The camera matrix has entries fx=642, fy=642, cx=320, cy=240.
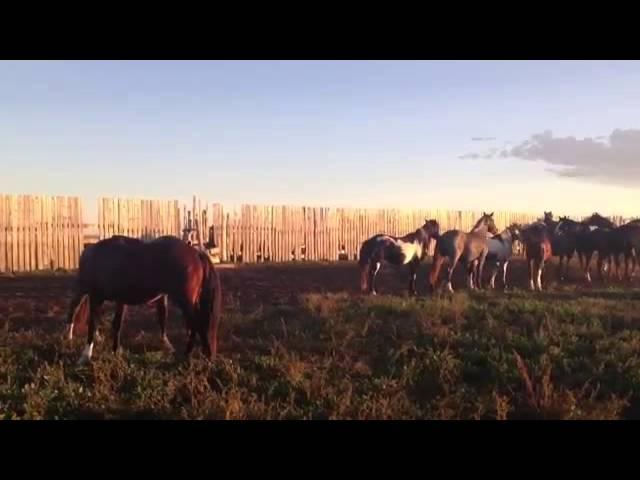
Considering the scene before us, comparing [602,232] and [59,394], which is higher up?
[602,232]

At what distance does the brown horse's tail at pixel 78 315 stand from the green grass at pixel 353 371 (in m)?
0.23

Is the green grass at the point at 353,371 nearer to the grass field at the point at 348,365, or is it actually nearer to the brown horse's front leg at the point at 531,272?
the grass field at the point at 348,365

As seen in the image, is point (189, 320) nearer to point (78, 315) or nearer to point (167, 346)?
point (167, 346)

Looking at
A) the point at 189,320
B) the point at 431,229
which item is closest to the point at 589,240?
the point at 431,229

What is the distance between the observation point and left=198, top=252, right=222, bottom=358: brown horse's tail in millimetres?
7805

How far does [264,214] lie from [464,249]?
9185 millimetres

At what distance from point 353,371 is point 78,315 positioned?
157 inches

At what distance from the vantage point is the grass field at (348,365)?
621cm

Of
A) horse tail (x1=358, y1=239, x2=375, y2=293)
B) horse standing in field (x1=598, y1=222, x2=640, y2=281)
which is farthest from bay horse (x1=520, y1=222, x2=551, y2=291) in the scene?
horse tail (x1=358, y1=239, x2=375, y2=293)

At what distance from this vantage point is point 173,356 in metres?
7.89

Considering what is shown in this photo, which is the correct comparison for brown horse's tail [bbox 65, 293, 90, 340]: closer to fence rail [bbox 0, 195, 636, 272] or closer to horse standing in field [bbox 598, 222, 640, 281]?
fence rail [bbox 0, 195, 636, 272]

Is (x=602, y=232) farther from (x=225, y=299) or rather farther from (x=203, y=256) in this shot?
(x=203, y=256)

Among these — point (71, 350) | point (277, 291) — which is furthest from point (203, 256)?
point (277, 291)

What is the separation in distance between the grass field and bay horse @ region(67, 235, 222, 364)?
441mm
